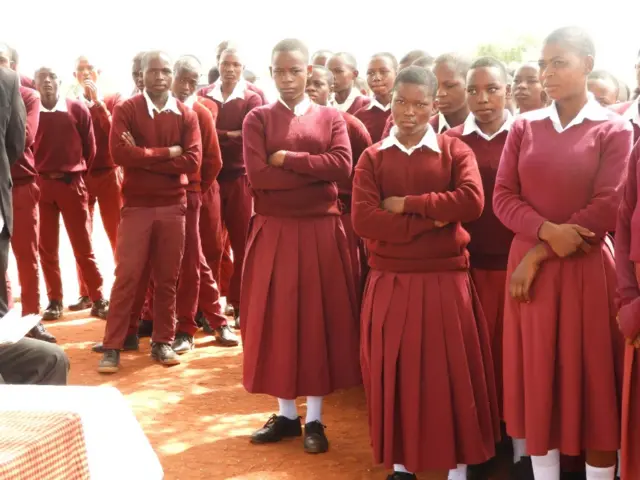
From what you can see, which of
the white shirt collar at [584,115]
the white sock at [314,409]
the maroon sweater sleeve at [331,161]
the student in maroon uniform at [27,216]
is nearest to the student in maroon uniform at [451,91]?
the maroon sweater sleeve at [331,161]

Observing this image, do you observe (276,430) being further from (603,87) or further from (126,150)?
(603,87)

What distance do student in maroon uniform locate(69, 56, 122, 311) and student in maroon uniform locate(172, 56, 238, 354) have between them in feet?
5.79

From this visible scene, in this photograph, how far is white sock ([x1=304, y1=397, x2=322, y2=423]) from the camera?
476 cm

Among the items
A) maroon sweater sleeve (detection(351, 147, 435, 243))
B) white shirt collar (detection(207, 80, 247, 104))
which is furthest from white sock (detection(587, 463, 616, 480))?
white shirt collar (detection(207, 80, 247, 104))

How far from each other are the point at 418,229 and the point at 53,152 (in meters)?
4.85

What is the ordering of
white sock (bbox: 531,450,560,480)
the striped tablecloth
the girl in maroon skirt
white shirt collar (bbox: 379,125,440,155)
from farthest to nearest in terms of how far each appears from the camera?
1. white shirt collar (bbox: 379,125,440,155)
2. the girl in maroon skirt
3. white sock (bbox: 531,450,560,480)
4. the striped tablecloth

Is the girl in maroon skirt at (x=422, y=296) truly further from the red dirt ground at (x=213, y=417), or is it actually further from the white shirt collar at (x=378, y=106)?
the white shirt collar at (x=378, y=106)

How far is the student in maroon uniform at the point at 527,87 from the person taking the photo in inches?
184

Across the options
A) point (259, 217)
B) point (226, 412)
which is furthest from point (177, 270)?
point (259, 217)

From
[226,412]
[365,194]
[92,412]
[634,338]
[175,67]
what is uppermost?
[175,67]

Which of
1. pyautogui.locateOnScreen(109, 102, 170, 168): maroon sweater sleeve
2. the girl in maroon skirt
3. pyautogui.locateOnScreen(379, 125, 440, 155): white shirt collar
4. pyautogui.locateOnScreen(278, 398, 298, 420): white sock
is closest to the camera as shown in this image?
the girl in maroon skirt

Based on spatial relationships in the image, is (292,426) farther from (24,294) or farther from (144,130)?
(24,294)

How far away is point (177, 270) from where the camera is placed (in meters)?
6.48

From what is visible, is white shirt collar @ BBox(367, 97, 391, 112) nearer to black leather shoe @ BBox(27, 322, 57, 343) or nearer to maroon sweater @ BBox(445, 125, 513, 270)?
maroon sweater @ BBox(445, 125, 513, 270)
